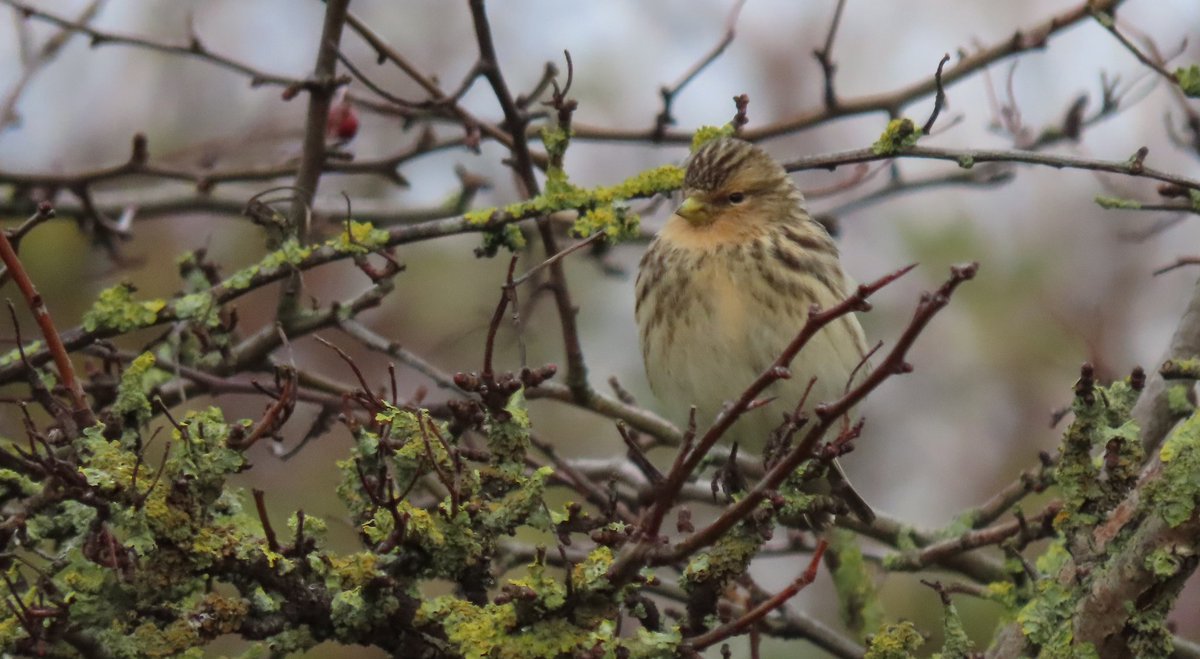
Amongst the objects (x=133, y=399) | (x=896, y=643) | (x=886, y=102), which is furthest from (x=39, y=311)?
(x=886, y=102)

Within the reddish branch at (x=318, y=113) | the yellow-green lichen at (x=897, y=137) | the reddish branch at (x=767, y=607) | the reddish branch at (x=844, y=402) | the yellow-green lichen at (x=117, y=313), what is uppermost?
the reddish branch at (x=318, y=113)

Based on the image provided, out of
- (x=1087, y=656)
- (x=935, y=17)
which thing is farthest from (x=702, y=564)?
(x=935, y=17)

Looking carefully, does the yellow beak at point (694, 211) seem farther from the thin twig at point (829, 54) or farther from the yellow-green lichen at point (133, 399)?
the yellow-green lichen at point (133, 399)

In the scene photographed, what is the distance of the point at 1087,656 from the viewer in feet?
9.25

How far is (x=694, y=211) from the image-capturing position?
4.58 m

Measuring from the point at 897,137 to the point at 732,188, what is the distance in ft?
4.14

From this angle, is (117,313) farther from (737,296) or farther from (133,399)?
(737,296)

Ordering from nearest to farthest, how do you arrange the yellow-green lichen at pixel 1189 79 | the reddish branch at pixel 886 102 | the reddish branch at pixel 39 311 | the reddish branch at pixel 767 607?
the reddish branch at pixel 767 607, the reddish branch at pixel 39 311, the yellow-green lichen at pixel 1189 79, the reddish branch at pixel 886 102

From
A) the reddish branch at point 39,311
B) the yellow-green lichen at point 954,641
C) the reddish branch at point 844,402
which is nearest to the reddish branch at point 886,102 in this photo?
the yellow-green lichen at point 954,641

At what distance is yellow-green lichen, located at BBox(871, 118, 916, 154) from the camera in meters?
3.45

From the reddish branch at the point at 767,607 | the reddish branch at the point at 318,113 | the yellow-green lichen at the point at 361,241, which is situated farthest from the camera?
the reddish branch at the point at 318,113

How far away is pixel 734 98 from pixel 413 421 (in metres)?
1.29

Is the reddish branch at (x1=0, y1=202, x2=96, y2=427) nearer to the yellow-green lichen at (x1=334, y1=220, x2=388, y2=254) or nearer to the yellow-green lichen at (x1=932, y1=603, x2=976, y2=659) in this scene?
the yellow-green lichen at (x1=334, y1=220, x2=388, y2=254)

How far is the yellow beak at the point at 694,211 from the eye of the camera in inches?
180
